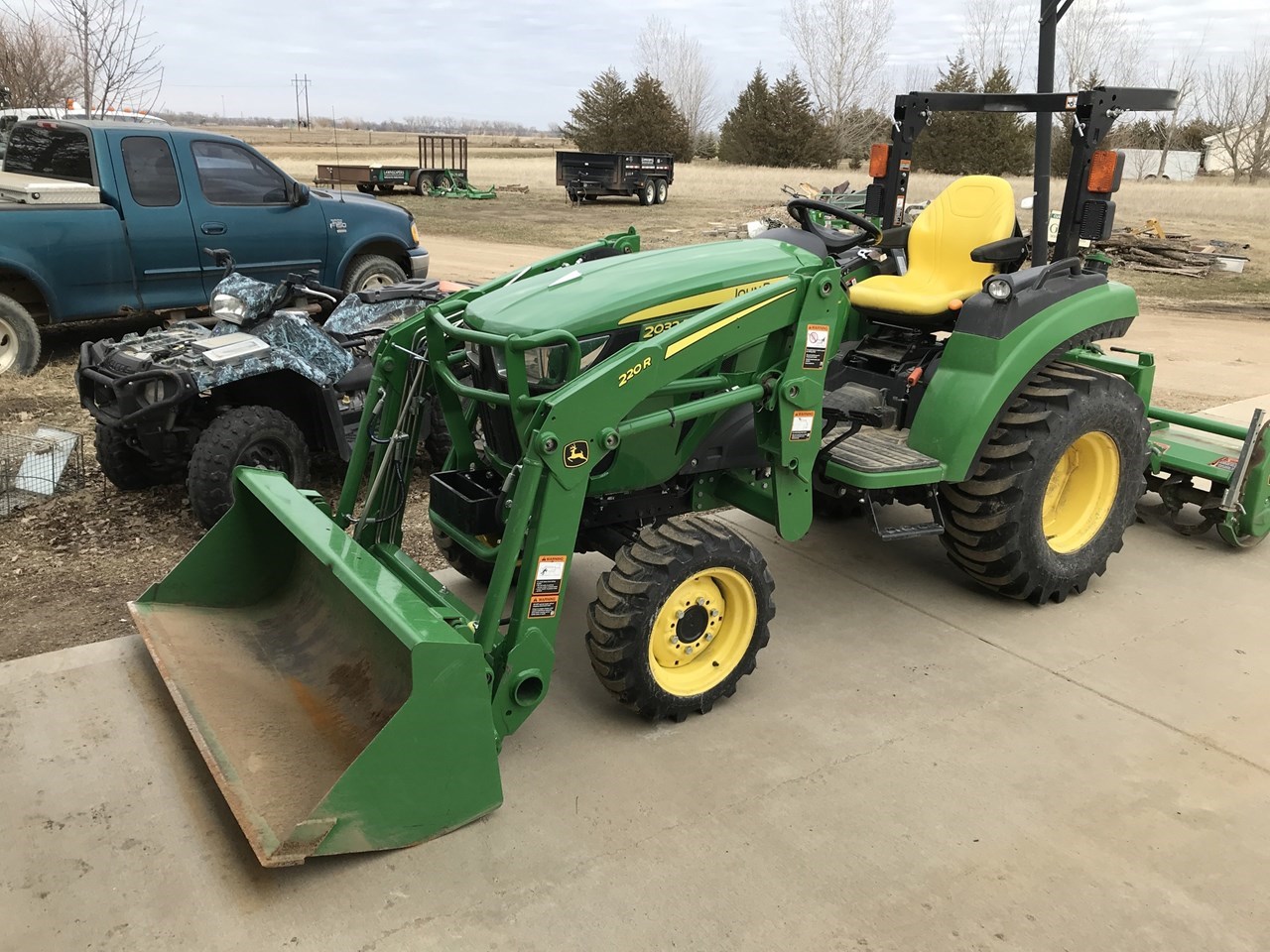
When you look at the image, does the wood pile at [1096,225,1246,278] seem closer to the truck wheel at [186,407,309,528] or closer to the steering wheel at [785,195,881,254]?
the steering wheel at [785,195,881,254]

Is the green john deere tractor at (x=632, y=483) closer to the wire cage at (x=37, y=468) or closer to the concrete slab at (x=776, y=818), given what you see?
the concrete slab at (x=776, y=818)

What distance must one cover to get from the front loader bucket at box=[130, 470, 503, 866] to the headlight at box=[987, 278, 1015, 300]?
239 cm

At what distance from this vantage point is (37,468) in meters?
5.50

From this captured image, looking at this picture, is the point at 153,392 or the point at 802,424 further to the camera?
the point at 153,392

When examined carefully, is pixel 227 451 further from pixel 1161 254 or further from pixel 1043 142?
pixel 1161 254

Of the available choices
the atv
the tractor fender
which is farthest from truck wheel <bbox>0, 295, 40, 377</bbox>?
the tractor fender

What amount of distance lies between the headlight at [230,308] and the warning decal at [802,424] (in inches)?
135

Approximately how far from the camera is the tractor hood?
3.29 meters

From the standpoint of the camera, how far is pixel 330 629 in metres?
3.46

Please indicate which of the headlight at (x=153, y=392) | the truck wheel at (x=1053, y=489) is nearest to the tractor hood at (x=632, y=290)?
the truck wheel at (x=1053, y=489)

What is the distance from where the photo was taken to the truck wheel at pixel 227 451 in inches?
192

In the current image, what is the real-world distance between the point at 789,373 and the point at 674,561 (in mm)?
785

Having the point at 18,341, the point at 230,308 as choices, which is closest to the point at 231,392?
the point at 230,308

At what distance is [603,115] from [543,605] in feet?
151
